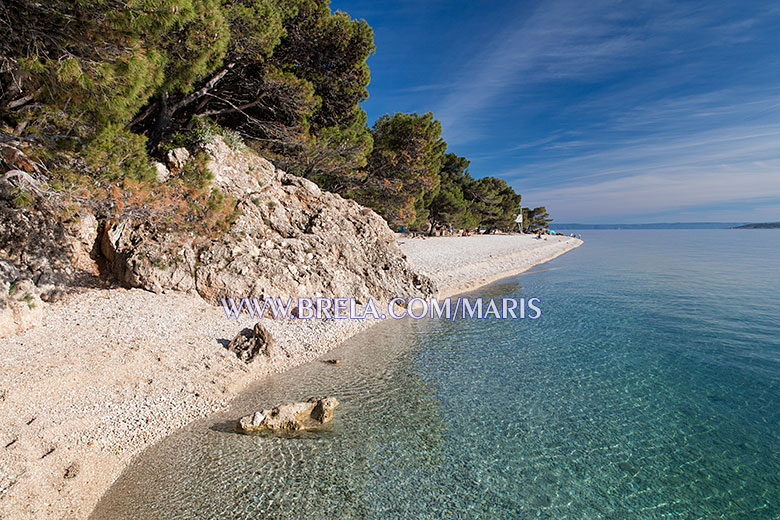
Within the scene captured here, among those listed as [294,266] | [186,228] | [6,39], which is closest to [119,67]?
[6,39]

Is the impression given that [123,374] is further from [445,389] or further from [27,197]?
[445,389]

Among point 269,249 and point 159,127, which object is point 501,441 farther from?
point 159,127

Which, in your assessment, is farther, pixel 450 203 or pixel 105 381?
pixel 450 203

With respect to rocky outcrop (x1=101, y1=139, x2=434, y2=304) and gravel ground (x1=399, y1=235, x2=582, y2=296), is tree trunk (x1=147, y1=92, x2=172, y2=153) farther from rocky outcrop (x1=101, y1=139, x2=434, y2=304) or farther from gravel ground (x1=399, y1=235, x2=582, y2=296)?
gravel ground (x1=399, y1=235, x2=582, y2=296)

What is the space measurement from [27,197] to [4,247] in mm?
3546

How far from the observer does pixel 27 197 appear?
682cm

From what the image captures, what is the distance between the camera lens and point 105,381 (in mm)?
6629

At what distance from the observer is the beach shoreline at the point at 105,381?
4656 mm

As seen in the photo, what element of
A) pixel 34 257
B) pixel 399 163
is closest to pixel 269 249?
pixel 34 257

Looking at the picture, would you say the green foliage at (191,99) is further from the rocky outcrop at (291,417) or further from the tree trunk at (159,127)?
the rocky outcrop at (291,417)

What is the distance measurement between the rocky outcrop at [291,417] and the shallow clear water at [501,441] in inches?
9.2

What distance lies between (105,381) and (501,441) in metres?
6.88

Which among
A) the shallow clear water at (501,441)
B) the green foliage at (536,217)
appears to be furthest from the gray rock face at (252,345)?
the green foliage at (536,217)

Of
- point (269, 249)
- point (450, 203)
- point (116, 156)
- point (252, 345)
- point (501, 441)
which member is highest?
point (450, 203)
